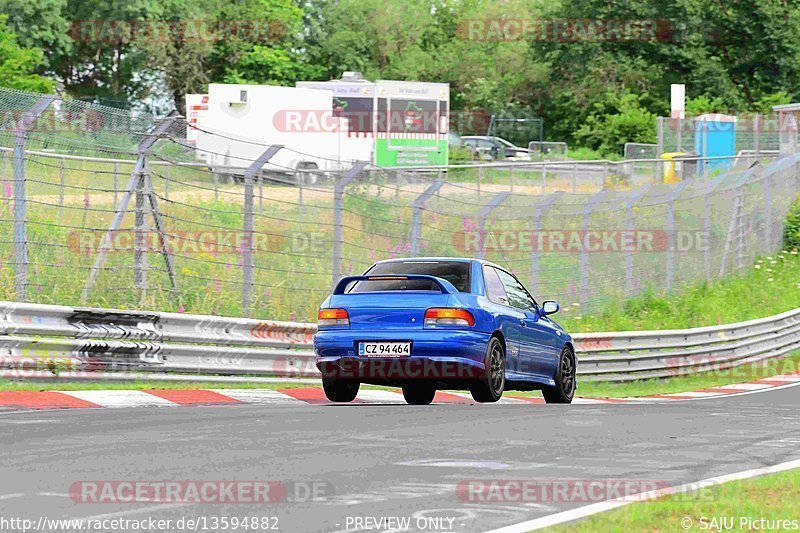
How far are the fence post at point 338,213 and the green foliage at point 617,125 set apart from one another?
4805 cm

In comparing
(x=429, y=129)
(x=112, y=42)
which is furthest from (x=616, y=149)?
(x=112, y=42)

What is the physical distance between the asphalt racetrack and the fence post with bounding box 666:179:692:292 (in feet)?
50.0

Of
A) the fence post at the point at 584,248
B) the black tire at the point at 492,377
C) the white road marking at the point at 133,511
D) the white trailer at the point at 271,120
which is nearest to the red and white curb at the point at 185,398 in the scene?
the black tire at the point at 492,377

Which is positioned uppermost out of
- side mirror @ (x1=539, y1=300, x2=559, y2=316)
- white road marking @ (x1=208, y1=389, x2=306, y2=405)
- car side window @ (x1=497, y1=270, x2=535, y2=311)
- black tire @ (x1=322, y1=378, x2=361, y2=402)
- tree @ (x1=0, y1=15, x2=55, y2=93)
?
tree @ (x1=0, y1=15, x2=55, y2=93)

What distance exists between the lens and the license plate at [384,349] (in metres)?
13.7

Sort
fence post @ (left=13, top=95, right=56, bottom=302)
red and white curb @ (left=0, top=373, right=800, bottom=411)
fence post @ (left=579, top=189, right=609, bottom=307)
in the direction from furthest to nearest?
fence post @ (left=579, top=189, right=609, bottom=307) → fence post @ (left=13, top=95, right=56, bottom=302) → red and white curb @ (left=0, top=373, right=800, bottom=411)

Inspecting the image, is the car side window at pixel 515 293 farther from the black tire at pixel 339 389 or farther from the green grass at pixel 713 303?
the green grass at pixel 713 303

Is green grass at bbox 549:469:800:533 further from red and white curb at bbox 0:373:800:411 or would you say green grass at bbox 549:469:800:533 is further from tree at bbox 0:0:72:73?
tree at bbox 0:0:72:73

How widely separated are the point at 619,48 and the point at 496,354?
60425mm

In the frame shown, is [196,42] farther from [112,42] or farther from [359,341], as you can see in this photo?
[359,341]

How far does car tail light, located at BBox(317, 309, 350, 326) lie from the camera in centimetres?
1395

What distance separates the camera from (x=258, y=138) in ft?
148

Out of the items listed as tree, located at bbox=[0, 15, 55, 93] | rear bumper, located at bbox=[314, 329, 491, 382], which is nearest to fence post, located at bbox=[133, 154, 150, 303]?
rear bumper, located at bbox=[314, 329, 491, 382]

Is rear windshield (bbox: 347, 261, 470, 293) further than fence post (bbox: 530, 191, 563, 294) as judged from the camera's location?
No
